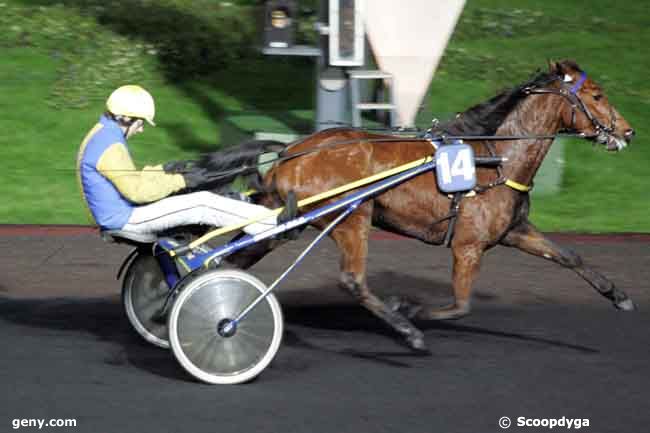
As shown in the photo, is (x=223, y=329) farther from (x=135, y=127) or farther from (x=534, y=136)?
(x=534, y=136)

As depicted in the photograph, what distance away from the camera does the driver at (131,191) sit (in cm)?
643

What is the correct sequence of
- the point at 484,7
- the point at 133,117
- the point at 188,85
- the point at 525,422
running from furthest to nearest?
the point at 484,7 → the point at 188,85 → the point at 133,117 → the point at 525,422

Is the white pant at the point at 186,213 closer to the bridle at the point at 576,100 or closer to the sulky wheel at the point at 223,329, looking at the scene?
the sulky wheel at the point at 223,329

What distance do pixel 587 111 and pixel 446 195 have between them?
102 cm

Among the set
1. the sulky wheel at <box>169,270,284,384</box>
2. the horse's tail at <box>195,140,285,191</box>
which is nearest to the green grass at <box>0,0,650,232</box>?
the horse's tail at <box>195,140,285,191</box>

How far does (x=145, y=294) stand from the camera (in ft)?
23.6

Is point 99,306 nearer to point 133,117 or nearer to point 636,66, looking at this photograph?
point 133,117

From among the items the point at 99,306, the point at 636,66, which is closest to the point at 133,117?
the point at 99,306

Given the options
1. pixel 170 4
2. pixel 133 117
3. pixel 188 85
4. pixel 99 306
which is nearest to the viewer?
pixel 133 117

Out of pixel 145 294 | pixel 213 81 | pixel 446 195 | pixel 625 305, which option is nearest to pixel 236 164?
pixel 145 294

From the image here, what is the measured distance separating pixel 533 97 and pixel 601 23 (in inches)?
470

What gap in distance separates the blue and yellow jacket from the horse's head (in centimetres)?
240

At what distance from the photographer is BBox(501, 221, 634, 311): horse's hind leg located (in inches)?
292

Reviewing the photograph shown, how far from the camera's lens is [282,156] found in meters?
7.04
